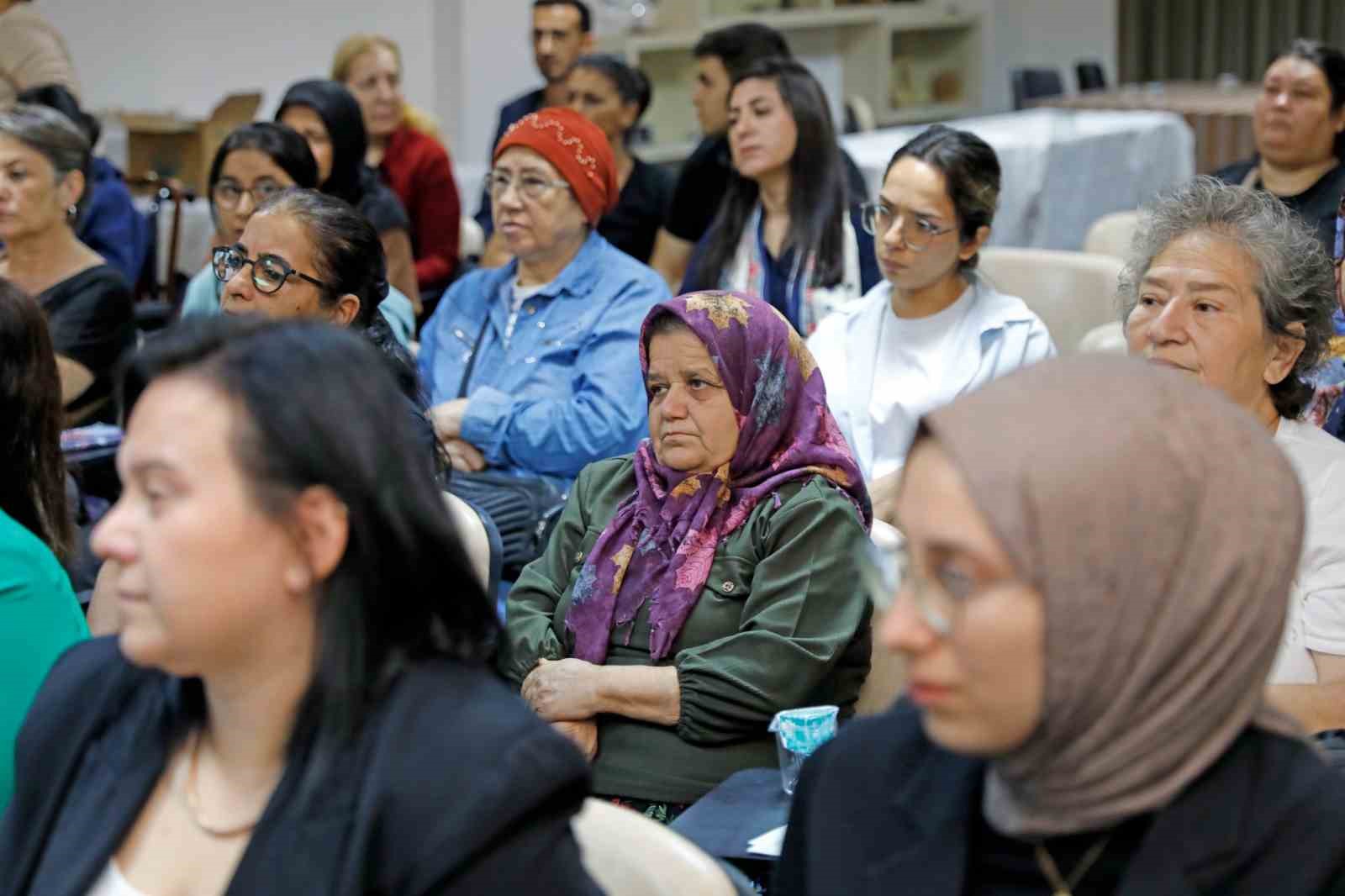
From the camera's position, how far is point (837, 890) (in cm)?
137

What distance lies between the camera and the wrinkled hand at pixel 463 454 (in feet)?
12.0

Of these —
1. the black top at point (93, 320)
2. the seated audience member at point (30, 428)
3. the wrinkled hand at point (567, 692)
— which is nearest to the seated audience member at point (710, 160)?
the black top at point (93, 320)

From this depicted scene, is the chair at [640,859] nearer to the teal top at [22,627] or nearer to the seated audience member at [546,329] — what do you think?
the teal top at [22,627]

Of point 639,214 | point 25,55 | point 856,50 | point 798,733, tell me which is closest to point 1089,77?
point 856,50

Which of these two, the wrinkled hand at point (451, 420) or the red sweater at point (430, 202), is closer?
the wrinkled hand at point (451, 420)

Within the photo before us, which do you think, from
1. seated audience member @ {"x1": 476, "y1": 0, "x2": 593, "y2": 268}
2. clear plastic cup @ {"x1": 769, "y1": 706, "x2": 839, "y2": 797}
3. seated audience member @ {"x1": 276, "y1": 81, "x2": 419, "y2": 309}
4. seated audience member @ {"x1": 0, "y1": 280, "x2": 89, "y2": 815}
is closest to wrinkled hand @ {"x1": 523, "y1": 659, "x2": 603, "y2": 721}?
clear plastic cup @ {"x1": 769, "y1": 706, "x2": 839, "y2": 797}

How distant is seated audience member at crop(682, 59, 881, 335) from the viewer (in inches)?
168

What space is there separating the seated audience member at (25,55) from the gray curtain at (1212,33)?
30.2ft

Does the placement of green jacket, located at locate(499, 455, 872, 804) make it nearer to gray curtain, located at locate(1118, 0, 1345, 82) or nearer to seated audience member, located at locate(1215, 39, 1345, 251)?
seated audience member, located at locate(1215, 39, 1345, 251)

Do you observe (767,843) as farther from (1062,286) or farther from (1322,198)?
(1322,198)

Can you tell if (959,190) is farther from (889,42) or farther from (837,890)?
(889,42)

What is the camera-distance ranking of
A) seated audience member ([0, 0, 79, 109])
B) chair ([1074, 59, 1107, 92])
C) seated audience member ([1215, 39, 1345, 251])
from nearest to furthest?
1. seated audience member ([1215, 39, 1345, 251])
2. seated audience member ([0, 0, 79, 109])
3. chair ([1074, 59, 1107, 92])

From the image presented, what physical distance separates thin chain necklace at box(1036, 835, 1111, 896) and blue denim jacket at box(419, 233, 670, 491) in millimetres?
2291

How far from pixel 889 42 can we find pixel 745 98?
7.01 metres
